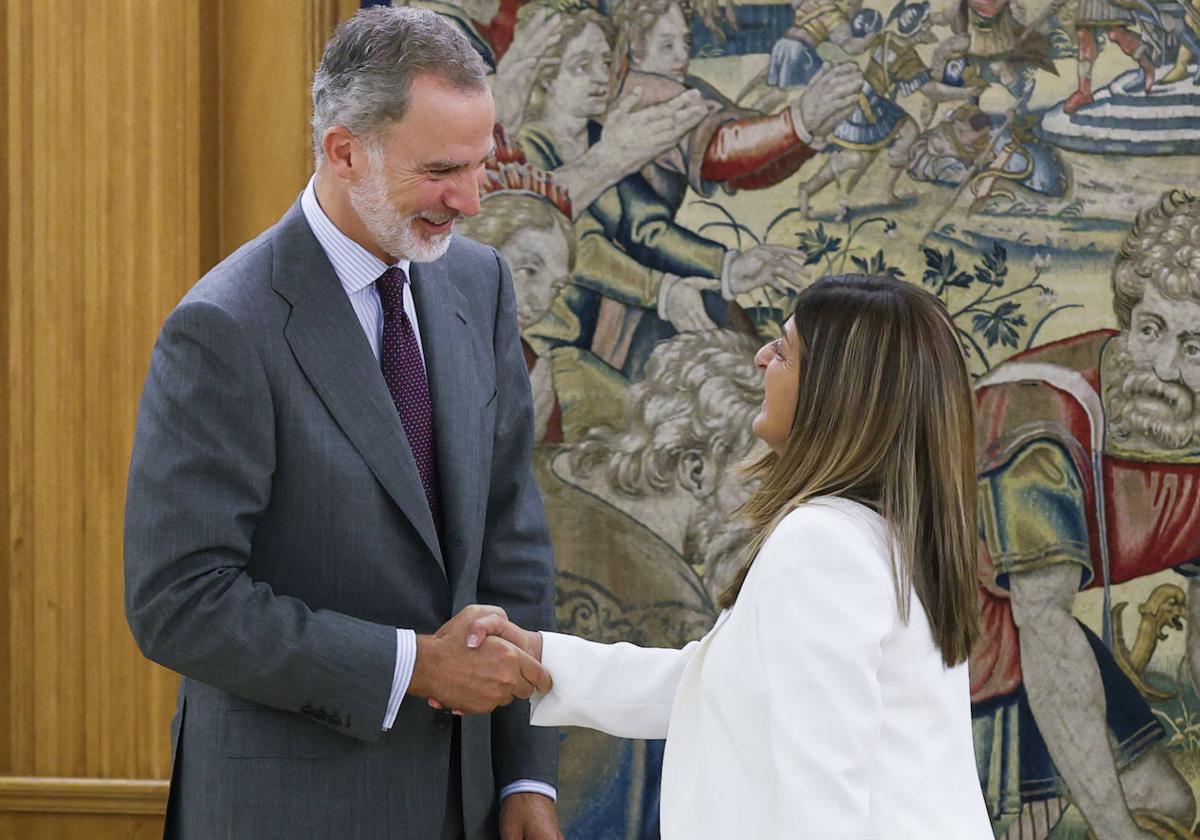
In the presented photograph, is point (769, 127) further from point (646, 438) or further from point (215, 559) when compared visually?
point (215, 559)

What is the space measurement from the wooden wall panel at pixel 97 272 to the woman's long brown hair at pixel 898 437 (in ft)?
6.78

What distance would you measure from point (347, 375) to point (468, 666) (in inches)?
21.7

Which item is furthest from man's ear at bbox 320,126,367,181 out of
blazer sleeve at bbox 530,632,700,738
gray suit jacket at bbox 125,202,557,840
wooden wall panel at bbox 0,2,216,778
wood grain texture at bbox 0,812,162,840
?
wood grain texture at bbox 0,812,162,840

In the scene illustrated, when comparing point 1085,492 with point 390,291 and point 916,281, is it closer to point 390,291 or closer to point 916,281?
point 916,281

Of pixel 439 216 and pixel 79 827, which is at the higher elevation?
pixel 439 216

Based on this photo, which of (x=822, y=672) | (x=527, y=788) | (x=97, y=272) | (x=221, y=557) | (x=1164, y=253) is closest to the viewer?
(x=822, y=672)

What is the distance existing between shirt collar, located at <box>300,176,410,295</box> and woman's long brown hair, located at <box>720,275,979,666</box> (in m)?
0.85

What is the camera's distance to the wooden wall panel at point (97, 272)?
379 centimetres

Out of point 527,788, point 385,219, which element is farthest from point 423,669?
point 385,219

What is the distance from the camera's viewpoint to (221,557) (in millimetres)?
2383

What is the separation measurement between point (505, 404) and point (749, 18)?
4.93 feet

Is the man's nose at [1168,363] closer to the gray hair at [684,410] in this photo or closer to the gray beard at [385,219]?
the gray hair at [684,410]

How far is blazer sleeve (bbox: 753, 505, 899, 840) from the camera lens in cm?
197

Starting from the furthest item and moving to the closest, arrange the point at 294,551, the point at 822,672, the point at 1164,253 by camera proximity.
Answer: the point at 1164,253, the point at 294,551, the point at 822,672
